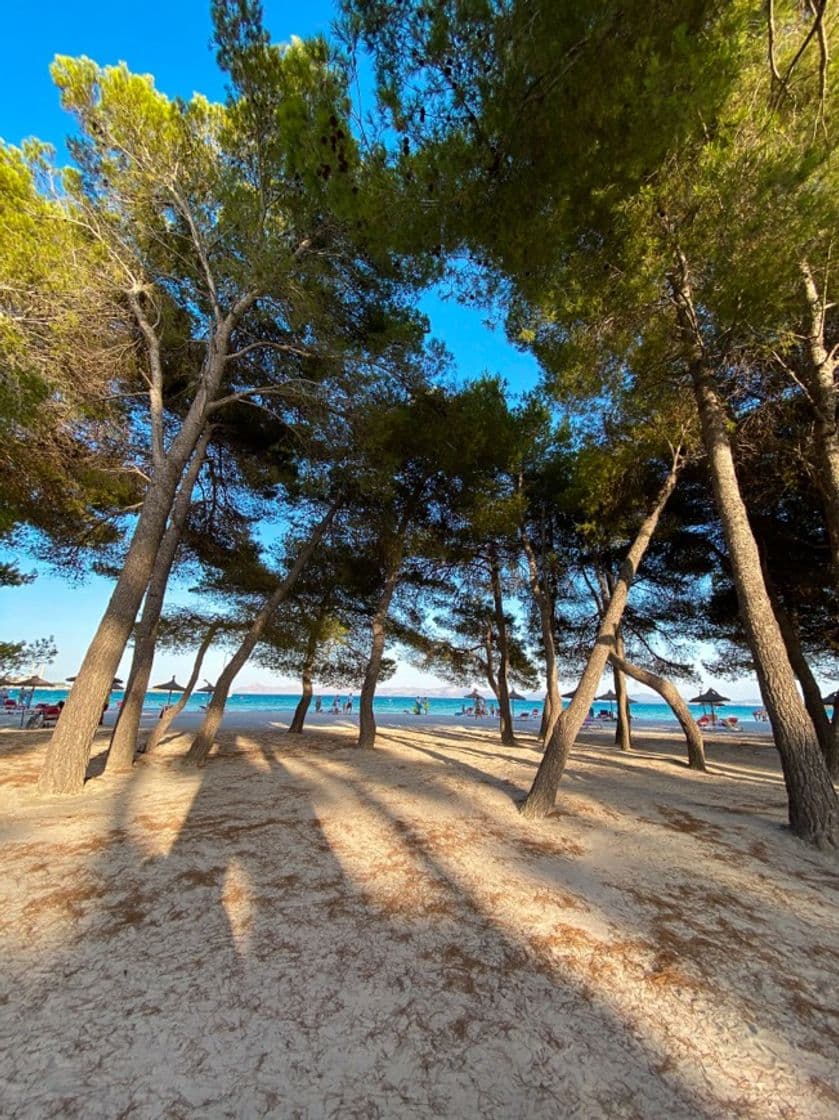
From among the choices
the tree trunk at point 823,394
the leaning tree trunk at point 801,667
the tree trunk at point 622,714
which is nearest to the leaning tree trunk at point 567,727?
the tree trunk at point 823,394

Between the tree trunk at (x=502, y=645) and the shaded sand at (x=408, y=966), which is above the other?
the tree trunk at (x=502, y=645)

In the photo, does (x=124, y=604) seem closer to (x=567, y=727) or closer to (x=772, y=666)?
(x=567, y=727)

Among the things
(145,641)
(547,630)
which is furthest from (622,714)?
(145,641)

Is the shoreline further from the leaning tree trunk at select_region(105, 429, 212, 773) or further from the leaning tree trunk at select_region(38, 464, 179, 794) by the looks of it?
the leaning tree trunk at select_region(38, 464, 179, 794)

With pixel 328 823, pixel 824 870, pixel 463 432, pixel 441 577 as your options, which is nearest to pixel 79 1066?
pixel 328 823

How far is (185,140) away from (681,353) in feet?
24.0

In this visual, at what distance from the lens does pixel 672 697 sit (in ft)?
22.7

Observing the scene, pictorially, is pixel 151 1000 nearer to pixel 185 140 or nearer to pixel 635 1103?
pixel 635 1103

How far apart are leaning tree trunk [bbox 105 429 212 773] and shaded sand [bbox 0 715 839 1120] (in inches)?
84.2

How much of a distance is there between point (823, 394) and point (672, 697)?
163 inches

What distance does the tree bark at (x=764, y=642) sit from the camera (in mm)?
4703

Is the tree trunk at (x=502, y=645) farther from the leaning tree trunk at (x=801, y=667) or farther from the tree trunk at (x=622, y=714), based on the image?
the leaning tree trunk at (x=801, y=667)

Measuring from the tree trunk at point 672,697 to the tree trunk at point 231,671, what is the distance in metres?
5.60

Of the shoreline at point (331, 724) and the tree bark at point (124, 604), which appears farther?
the shoreline at point (331, 724)
